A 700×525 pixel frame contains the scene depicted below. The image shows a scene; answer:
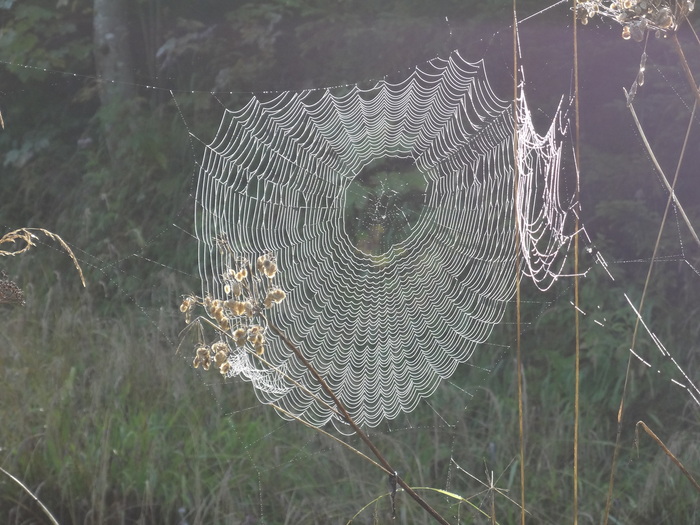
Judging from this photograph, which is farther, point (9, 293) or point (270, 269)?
point (9, 293)

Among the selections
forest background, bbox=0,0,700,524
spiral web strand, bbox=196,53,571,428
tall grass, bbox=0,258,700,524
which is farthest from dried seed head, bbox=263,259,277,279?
spiral web strand, bbox=196,53,571,428

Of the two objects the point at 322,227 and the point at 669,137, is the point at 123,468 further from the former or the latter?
the point at 669,137

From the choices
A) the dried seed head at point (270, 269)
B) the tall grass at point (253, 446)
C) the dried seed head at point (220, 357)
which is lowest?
the tall grass at point (253, 446)

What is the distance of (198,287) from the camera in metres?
4.56

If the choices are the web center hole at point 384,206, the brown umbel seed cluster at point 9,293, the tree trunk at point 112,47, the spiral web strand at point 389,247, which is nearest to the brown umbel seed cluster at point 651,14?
the brown umbel seed cluster at point 9,293

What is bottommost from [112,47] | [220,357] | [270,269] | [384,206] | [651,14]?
[220,357]

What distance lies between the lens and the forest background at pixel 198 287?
325cm

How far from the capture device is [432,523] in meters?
3.04

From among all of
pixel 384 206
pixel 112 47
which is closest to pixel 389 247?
pixel 384 206

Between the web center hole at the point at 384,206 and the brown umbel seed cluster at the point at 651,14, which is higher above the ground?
the brown umbel seed cluster at the point at 651,14

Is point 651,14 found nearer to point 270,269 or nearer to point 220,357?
point 270,269

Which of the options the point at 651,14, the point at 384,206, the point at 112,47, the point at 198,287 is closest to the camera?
the point at 651,14

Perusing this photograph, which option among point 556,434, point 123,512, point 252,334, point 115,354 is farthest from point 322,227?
point 252,334

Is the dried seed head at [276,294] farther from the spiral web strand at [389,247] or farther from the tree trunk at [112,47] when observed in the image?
the tree trunk at [112,47]
